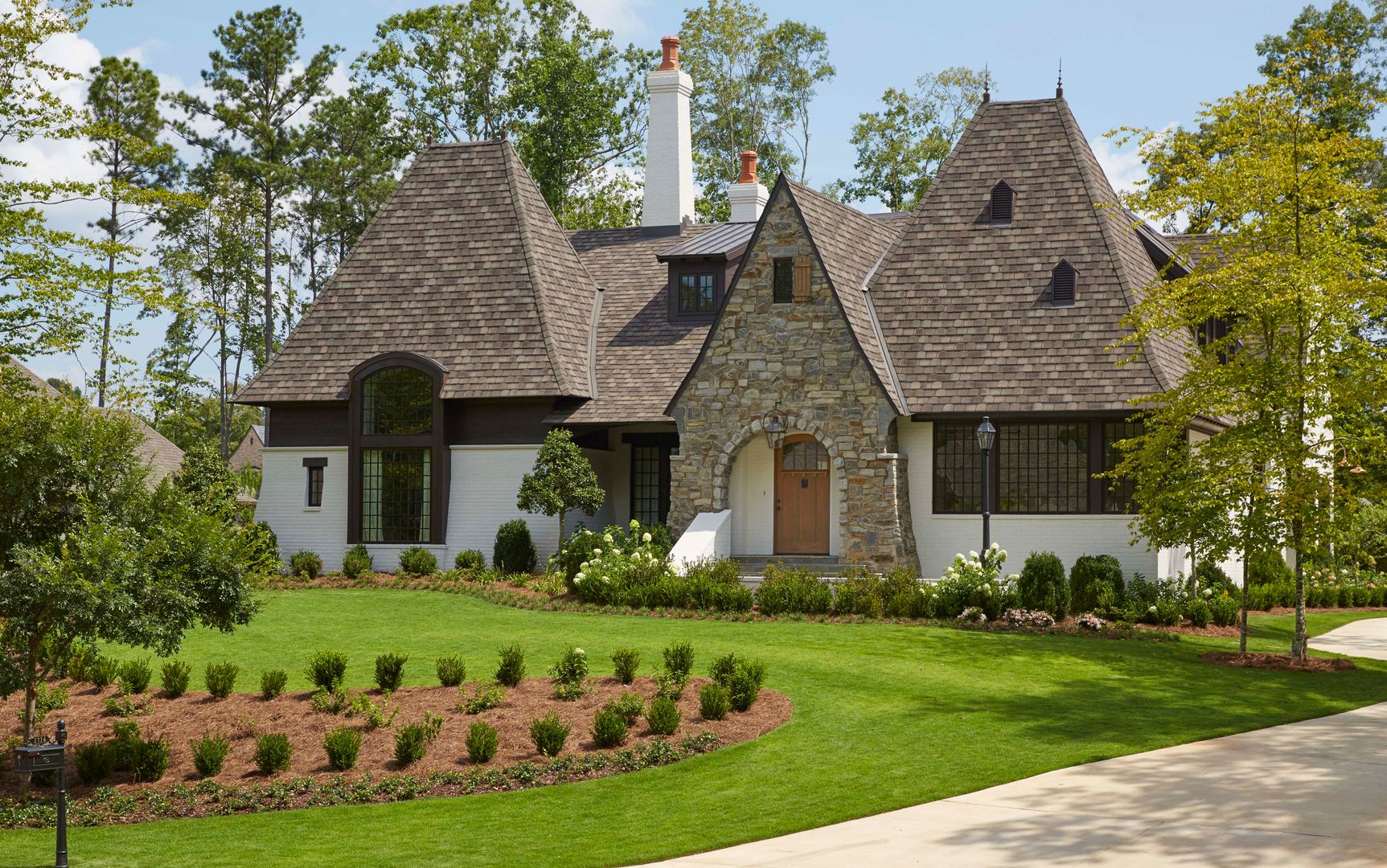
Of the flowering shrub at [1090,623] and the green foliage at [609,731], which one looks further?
the flowering shrub at [1090,623]

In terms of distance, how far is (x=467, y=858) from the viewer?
9.26 metres

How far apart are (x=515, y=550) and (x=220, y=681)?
12647 millimetres

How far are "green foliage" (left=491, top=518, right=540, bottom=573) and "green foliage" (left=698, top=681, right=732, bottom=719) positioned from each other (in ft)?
46.3

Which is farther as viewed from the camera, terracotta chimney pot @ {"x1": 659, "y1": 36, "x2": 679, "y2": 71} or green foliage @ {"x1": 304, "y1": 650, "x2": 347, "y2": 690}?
terracotta chimney pot @ {"x1": 659, "y1": 36, "x2": 679, "y2": 71}

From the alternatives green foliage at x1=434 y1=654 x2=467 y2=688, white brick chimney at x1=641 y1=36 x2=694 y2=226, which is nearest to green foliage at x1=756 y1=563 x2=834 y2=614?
green foliage at x1=434 y1=654 x2=467 y2=688

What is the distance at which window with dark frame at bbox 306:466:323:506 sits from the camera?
29.3 meters

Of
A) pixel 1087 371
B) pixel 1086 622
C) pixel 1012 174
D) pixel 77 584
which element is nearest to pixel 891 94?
pixel 1012 174

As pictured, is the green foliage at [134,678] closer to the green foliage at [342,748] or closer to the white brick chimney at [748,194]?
the green foliage at [342,748]

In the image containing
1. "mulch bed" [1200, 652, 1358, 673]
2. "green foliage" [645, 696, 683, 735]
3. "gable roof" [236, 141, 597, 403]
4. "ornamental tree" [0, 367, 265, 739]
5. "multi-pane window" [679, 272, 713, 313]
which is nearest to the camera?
"ornamental tree" [0, 367, 265, 739]

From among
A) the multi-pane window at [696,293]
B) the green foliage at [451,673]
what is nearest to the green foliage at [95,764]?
the green foliage at [451,673]

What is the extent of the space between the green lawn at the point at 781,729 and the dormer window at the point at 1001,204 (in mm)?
9473

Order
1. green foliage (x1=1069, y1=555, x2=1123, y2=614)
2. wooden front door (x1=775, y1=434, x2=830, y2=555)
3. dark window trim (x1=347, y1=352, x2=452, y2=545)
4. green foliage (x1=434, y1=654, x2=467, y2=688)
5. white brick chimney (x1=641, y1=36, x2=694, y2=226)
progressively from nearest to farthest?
1. green foliage (x1=434, y1=654, x2=467, y2=688)
2. green foliage (x1=1069, y1=555, x2=1123, y2=614)
3. wooden front door (x1=775, y1=434, x2=830, y2=555)
4. dark window trim (x1=347, y1=352, x2=452, y2=545)
5. white brick chimney (x1=641, y1=36, x2=694, y2=226)

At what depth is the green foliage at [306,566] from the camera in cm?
2698

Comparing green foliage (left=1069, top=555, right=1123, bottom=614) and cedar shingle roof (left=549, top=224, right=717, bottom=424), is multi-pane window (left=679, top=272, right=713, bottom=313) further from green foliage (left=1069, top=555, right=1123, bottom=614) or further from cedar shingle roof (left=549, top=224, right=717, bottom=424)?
green foliage (left=1069, top=555, right=1123, bottom=614)
